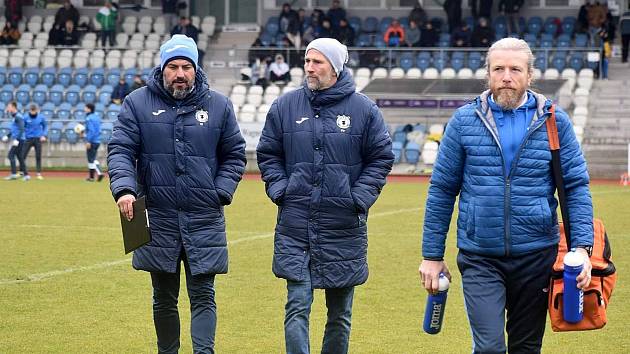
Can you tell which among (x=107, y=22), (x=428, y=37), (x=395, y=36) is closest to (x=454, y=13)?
(x=428, y=37)

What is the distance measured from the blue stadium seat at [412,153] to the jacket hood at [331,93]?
84.4 feet

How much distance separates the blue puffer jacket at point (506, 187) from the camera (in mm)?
6297

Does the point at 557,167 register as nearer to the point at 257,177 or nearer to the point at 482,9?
the point at 257,177

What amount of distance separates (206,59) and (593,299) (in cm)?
3496

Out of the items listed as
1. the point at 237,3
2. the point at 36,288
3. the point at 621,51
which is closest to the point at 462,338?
the point at 36,288

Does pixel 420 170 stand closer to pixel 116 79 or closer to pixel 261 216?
pixel 116 79

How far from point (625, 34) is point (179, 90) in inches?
1228

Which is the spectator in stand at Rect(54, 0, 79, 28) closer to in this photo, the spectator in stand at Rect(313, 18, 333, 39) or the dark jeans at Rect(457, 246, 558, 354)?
the spectator in stand at Rect(313, 18, 333, 39)

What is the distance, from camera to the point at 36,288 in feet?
40.0

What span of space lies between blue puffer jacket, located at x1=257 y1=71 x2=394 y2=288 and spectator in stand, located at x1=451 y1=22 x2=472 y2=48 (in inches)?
1182

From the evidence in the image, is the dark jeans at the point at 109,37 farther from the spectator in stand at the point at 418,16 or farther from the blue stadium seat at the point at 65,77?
the spectator in stand at the point at 418,16

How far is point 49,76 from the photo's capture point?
39625 millimetres

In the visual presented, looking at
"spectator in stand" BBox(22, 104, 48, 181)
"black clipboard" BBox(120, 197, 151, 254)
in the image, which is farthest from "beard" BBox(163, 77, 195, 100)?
"spectator in stand" BBox(22, 104, 48, 181)

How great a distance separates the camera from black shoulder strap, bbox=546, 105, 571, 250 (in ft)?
20.7
